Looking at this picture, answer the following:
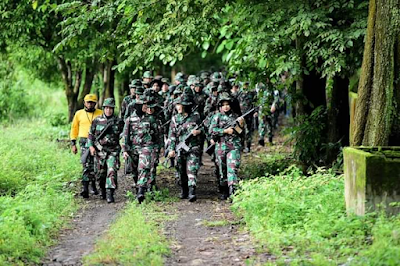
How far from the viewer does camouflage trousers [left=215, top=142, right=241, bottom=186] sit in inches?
537

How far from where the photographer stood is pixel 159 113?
47.6 feet

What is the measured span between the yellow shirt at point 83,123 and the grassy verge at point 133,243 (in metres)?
2.95

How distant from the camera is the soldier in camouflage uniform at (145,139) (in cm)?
1355

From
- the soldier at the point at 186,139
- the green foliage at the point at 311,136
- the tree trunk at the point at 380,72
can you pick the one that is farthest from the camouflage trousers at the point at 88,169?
the tree trunk at the point at 380,72

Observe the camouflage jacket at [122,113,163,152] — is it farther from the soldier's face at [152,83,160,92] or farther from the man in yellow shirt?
the soldier's face at [152,83,160,92]

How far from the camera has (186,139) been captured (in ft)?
46.0

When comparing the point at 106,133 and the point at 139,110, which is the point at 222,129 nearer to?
the point at 139,110

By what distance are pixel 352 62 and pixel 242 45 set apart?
8.20 feet

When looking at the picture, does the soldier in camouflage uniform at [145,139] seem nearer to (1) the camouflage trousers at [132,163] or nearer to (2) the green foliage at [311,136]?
(1) the camouflage trousers at [132,163]

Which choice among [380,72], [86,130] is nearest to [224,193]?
[86,130]

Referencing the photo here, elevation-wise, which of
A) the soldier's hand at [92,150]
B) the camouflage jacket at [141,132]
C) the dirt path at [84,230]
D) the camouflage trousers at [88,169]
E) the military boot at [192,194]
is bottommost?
the dirt path at [84,230]

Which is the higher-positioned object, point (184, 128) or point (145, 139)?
point (184, 128)

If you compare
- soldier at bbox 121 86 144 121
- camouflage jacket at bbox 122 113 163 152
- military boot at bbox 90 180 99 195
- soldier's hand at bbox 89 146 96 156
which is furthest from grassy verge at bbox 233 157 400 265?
military boot at bbox 90 180 99 195

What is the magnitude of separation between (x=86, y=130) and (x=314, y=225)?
6294 millimetres
